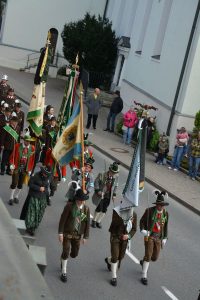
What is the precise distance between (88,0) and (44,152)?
32.7 metres

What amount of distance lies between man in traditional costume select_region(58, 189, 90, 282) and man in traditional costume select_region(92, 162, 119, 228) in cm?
253

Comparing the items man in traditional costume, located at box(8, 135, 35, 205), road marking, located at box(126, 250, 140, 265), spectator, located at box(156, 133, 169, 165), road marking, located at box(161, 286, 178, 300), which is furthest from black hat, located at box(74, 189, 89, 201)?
spectator, located at box(156, 133, 169, 165)

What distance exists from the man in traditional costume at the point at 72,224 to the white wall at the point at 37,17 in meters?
37.0

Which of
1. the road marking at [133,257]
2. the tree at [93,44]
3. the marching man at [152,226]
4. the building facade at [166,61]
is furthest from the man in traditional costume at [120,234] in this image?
the tree at [93,44]

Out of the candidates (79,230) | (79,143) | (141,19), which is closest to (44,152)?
(79,143)

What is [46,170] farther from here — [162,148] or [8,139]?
[162,148]

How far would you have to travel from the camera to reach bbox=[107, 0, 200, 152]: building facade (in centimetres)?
2316

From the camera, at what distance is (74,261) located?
10.1 m

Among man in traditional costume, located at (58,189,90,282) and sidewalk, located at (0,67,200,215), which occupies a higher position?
man in traditional costume, located at (58,189,90,282)

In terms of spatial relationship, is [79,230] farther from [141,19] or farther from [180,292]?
[141,19]

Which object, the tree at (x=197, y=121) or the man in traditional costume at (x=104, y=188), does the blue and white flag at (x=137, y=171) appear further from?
the tree at (x=197, y=121)

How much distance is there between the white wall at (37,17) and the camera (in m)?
44.2

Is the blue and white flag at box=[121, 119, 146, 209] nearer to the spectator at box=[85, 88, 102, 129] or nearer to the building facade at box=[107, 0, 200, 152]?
the building facade at box=[107, 0, 200, 152]

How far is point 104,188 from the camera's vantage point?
39.1 ft
